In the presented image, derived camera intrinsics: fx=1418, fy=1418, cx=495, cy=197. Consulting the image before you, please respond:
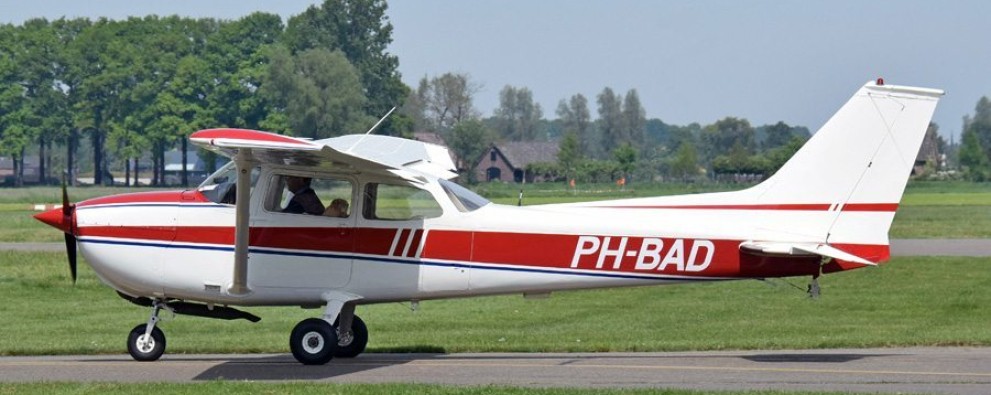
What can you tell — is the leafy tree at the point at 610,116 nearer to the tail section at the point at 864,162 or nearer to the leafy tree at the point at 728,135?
the leafy tree at the point at 728,135

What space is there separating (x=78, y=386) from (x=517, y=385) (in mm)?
3591

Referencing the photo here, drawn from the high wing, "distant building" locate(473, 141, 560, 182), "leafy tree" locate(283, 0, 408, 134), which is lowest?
"distant building" locate(473, 141, 560, 182)

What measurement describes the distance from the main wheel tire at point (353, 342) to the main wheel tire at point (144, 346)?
5.68ft

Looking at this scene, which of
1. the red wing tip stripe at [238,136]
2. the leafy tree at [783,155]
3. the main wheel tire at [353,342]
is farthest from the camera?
the leafy tree at [783,155]

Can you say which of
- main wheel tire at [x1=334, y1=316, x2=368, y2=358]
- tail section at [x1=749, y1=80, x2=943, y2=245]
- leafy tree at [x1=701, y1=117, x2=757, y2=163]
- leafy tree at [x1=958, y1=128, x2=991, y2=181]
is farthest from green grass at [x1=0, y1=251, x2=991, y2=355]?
leafy tree at [x1=701, y1=117, x2=757, y2=163]

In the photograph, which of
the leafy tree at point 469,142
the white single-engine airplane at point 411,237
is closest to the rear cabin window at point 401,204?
the white single-engine airplane at point 411,237

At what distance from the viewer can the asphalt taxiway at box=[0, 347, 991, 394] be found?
11.7 m

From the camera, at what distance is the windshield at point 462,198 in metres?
13.4

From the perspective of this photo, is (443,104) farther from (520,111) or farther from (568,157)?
(520,111)

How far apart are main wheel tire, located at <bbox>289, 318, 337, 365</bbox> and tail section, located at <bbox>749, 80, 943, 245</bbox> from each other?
14.3 feet

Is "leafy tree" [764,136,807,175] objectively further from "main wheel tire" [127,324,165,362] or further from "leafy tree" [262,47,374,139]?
"main wheel tire" [127,324,165,362]

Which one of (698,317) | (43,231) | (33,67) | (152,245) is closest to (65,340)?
(152,245)

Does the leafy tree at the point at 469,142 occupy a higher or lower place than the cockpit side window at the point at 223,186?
lower

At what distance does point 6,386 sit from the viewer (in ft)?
38.4
